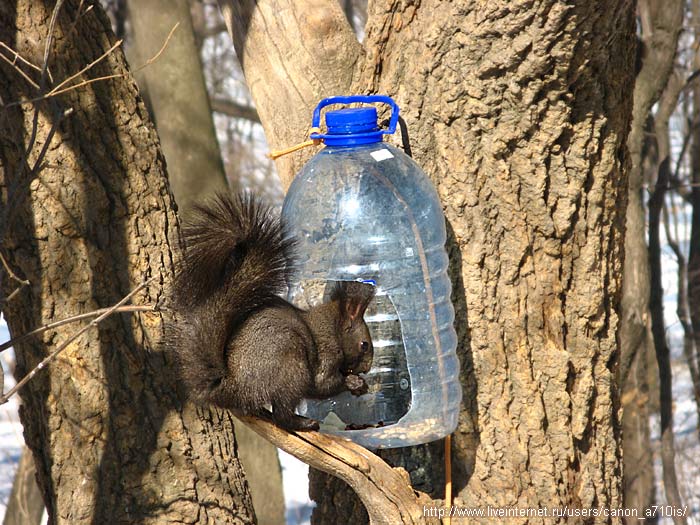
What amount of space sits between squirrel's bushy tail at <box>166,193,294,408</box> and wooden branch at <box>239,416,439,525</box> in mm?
218

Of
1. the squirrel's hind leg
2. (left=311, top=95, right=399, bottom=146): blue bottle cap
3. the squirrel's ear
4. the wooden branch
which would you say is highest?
(left=311, top=95, right=399, bottom=146): blue bottle cap

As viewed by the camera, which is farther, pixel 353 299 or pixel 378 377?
pixel 378 377

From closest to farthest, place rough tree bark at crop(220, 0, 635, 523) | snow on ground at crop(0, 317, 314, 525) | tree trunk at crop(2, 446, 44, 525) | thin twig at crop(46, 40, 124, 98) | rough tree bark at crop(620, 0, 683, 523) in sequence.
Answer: thin twig at crop(46, 40, 124, 98)
rough tree bark at crop(220, 0, 635, 523)
rough tree bark at crop(620, 0, 683, 523)
tree trunk at crop(2, 446, 44, 525)
snow on ground at crop(0, 317, 314, 525)

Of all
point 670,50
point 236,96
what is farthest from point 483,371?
point 236,96

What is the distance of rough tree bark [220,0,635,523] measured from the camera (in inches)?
94.7

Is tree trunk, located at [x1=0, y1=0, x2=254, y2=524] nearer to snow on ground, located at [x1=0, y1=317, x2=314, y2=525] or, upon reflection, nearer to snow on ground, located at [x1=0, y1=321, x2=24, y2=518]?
snow on ground, located at [x1=0, y1=317, x2=314, y2=525]

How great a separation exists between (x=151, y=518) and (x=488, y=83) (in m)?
1.59

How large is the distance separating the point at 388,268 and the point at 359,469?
0.69m

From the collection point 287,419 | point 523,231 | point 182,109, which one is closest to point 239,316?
point 287,419

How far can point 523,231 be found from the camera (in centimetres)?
250

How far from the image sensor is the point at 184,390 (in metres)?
2.65

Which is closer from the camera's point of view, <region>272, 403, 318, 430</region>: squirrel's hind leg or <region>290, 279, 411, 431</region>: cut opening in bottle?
<region>272, 403, 318, 430</region>: squirrel's hind leg

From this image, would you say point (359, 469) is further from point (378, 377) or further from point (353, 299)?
point (378, 377)

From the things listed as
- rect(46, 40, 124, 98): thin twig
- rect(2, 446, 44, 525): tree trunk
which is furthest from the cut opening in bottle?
rect(2, 446, 44, 525): tree trunk
